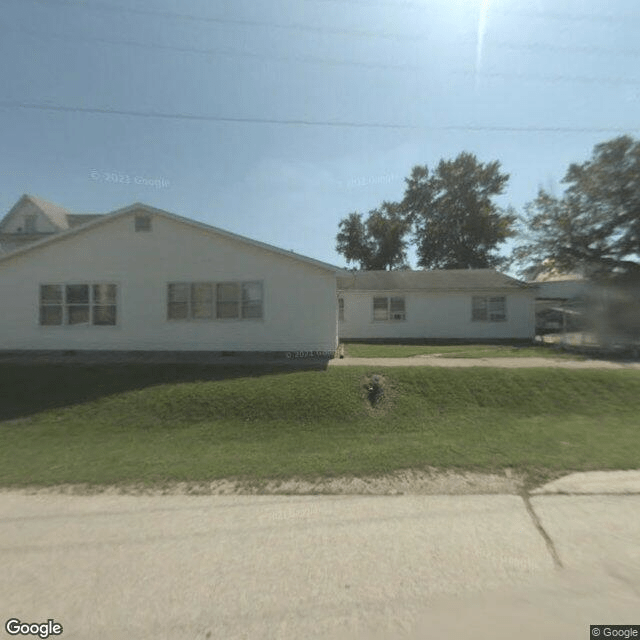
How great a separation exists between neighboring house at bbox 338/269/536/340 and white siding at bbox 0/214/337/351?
720 centimetres

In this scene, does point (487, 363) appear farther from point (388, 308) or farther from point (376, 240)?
point (376, 240)

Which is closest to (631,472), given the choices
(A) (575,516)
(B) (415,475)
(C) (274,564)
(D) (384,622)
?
(A) (575,516)

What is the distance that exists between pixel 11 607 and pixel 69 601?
36cm

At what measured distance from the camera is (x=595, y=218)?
2128 cm

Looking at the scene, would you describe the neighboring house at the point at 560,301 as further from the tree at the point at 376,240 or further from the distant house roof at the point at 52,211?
the distant house roof at the point at 52,211

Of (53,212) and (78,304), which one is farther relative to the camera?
(53,212)

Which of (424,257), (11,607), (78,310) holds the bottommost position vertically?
(11,607)

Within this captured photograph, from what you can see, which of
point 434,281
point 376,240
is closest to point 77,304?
point 434,281

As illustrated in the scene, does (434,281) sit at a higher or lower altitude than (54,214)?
lower

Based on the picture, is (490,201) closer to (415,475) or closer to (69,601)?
(415,475)

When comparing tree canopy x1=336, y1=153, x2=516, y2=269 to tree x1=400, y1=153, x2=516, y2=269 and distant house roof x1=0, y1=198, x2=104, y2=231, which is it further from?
distant house roof x1=0, y1=198, x2=104, y2=231

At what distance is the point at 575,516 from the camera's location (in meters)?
3.71

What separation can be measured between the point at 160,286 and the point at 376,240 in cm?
3378

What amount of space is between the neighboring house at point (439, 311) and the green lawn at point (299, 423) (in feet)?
32.3
